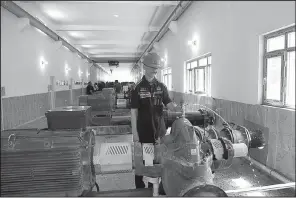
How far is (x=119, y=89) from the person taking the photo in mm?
8188

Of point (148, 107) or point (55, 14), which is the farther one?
point (148, 107)

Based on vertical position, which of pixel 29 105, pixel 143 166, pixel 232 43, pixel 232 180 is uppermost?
pixel 232 43

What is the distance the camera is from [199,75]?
461 cm

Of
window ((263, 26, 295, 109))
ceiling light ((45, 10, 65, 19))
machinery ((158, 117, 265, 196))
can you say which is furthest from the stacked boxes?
window ((263, 26, 295, 109))

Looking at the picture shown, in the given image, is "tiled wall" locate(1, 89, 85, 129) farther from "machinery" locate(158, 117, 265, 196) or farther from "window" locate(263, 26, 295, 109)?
"window" locate(263, 26, 295, 109)

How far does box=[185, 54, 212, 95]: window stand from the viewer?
3.99m

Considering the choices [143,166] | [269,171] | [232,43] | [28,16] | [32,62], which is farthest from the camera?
[232,43]

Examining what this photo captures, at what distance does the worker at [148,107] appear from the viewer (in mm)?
1567

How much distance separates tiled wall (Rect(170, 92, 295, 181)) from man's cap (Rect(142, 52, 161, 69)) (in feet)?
4.11

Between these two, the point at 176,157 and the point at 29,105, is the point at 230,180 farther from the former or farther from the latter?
the point at 29,105

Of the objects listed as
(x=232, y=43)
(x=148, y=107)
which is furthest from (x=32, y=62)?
(x=232, y=43)

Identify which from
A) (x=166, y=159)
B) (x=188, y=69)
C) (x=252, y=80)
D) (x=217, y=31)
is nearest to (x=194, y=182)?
(x=166, y=159)

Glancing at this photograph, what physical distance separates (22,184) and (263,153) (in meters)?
2.32

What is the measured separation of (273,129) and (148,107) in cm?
134
